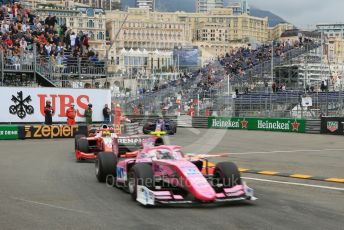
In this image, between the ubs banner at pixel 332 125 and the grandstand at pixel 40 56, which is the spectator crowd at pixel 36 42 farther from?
the ubs banner at pixel 332 125

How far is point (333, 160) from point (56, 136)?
45.8 feet

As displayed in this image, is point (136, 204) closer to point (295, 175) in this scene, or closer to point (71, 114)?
point (295, 175)

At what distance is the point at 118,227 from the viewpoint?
287 inches

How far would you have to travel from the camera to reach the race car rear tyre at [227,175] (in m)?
9.44

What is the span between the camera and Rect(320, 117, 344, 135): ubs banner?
2798 centimetres

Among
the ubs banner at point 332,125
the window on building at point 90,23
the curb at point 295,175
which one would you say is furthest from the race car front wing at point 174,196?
the window on building at point 90,23

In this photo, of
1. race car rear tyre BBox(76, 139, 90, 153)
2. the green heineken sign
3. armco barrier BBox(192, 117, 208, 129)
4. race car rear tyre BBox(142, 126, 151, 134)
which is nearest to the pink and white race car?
race car rear tyre BBox(76, 139, 90, 153)

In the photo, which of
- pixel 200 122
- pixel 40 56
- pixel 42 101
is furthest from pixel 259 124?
pixel 40 56

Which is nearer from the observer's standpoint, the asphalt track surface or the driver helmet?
the asphalt track surface

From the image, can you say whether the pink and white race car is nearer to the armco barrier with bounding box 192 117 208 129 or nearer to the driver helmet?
the driver helmet

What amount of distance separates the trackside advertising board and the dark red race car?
478 inches

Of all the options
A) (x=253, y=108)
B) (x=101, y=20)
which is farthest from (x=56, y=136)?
(x=101, y=20)

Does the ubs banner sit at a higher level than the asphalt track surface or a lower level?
higher

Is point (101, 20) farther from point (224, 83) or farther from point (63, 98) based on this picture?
point (63, 98)
